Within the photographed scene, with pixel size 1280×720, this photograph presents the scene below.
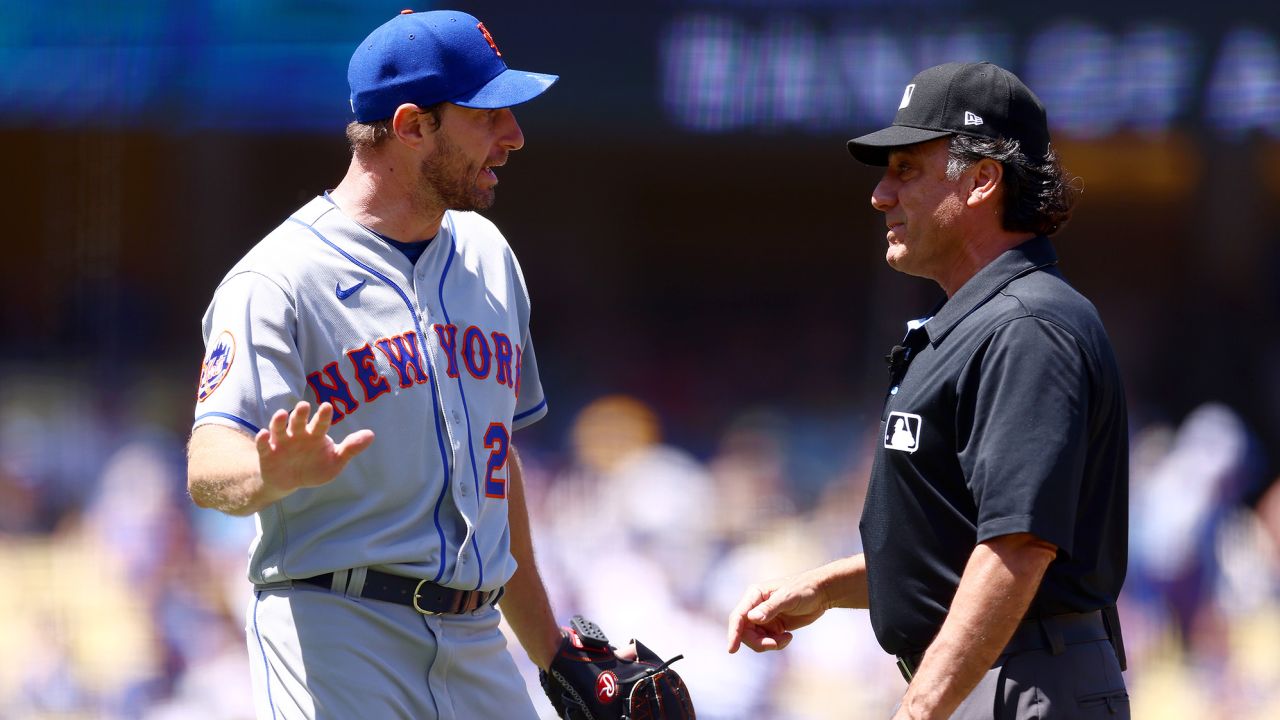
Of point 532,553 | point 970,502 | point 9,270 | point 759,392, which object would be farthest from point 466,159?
point 9,270

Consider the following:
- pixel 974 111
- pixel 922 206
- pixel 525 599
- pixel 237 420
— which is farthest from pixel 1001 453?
pixel 237 420

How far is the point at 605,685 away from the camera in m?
2.78

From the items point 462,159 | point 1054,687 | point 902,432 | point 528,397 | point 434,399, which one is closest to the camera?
point 1054,687

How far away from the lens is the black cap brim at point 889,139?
94.3 inches

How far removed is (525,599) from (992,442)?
1114 millimetres

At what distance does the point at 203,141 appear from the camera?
210 inches

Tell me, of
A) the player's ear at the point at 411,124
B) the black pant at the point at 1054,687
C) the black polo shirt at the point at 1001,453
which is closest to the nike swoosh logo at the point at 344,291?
the player's ear at the point at 411,124

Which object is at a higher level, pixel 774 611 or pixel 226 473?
pixel 226 473

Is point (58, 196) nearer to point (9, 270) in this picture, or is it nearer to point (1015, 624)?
point (9, 270)

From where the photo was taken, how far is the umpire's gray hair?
2.38 meters

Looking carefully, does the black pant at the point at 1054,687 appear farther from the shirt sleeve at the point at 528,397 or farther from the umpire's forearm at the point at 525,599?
the shirt sleeve at the point at 528,397

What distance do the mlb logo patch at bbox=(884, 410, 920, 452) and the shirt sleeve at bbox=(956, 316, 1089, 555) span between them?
0.31ft

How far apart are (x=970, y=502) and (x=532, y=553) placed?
1.00m

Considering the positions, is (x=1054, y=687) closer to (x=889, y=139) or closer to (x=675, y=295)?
(x=889, y=139)
